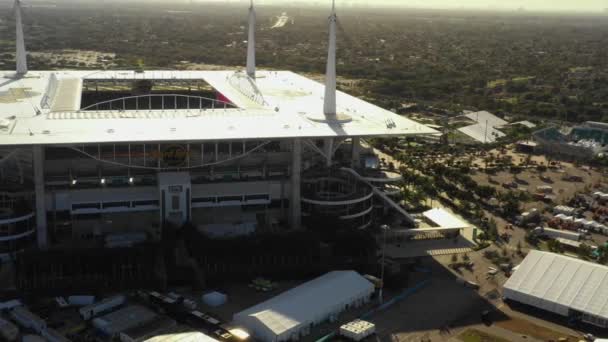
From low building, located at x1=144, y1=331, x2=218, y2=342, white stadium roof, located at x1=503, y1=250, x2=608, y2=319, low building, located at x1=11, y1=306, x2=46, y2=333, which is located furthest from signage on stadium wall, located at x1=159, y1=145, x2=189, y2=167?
white stadium roof, located at x1=503, y1=250, x2=608, y2=319

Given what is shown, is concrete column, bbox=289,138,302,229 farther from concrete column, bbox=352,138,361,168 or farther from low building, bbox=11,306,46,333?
Result: low building, bbox=11,306,46,333

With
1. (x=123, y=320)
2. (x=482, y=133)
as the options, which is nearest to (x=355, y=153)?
(x=123, y=320)

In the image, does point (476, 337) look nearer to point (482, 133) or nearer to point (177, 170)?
point (177, 170)

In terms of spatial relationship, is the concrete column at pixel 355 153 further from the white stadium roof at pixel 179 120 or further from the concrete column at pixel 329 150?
the concrete column at pixel 329 150

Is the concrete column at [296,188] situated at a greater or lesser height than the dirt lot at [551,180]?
greater

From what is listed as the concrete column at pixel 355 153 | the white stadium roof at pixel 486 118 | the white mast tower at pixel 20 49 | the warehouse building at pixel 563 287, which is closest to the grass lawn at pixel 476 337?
the warehouse building at pixel 563 287
